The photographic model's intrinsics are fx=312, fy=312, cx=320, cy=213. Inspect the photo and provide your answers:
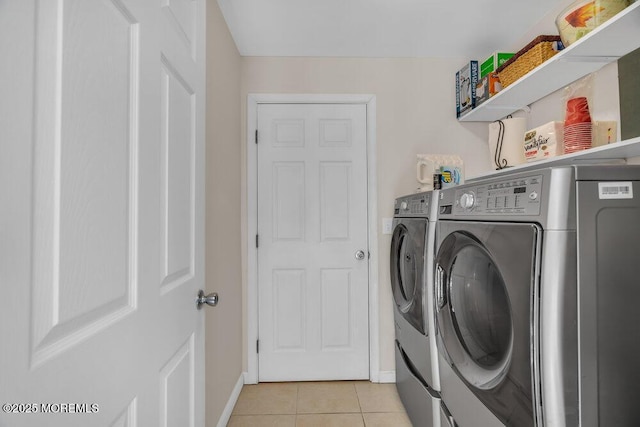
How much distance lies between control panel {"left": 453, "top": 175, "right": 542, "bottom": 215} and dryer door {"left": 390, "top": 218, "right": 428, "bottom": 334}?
42 centimetres

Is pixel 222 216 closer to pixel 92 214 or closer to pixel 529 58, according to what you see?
pixel 92 214

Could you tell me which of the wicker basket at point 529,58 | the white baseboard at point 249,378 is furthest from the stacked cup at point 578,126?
the white baseboard at point 249,378

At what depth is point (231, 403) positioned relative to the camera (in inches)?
76.2

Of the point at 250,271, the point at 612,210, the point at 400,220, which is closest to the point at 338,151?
the point at 400,220

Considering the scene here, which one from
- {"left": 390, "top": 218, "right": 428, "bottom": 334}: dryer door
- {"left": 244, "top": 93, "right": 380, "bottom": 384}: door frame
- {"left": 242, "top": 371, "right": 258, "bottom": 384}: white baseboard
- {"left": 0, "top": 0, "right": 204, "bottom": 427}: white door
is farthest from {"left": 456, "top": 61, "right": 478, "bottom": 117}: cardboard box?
{"left": 242, "top": 371, "right": 258, "bottom": 384}: white baseboard

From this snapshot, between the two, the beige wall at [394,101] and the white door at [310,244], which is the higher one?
the beige wall at [394,101]

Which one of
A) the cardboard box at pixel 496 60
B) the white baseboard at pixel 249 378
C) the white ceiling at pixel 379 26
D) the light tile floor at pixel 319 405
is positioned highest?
the white ceiling at pixel 379 26

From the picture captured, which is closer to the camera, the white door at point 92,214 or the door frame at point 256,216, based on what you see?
the white door at point 92,214

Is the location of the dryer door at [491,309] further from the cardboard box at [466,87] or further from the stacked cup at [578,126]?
the cardboard box at [466,87]

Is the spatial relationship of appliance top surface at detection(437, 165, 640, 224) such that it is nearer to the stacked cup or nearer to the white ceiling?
the stacked cup

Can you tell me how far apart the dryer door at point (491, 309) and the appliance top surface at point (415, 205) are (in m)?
0.24

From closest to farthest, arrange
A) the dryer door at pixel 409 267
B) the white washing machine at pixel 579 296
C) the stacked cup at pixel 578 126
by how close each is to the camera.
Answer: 1. the white washing machine at pixel 579 296
2. the stacked cup at pixel 578 126
3. the dryer door at pixel 409 267

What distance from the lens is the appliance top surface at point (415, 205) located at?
1.56m

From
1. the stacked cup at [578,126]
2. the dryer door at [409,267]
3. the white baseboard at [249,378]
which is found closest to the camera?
the stacked cup at [578,126]
